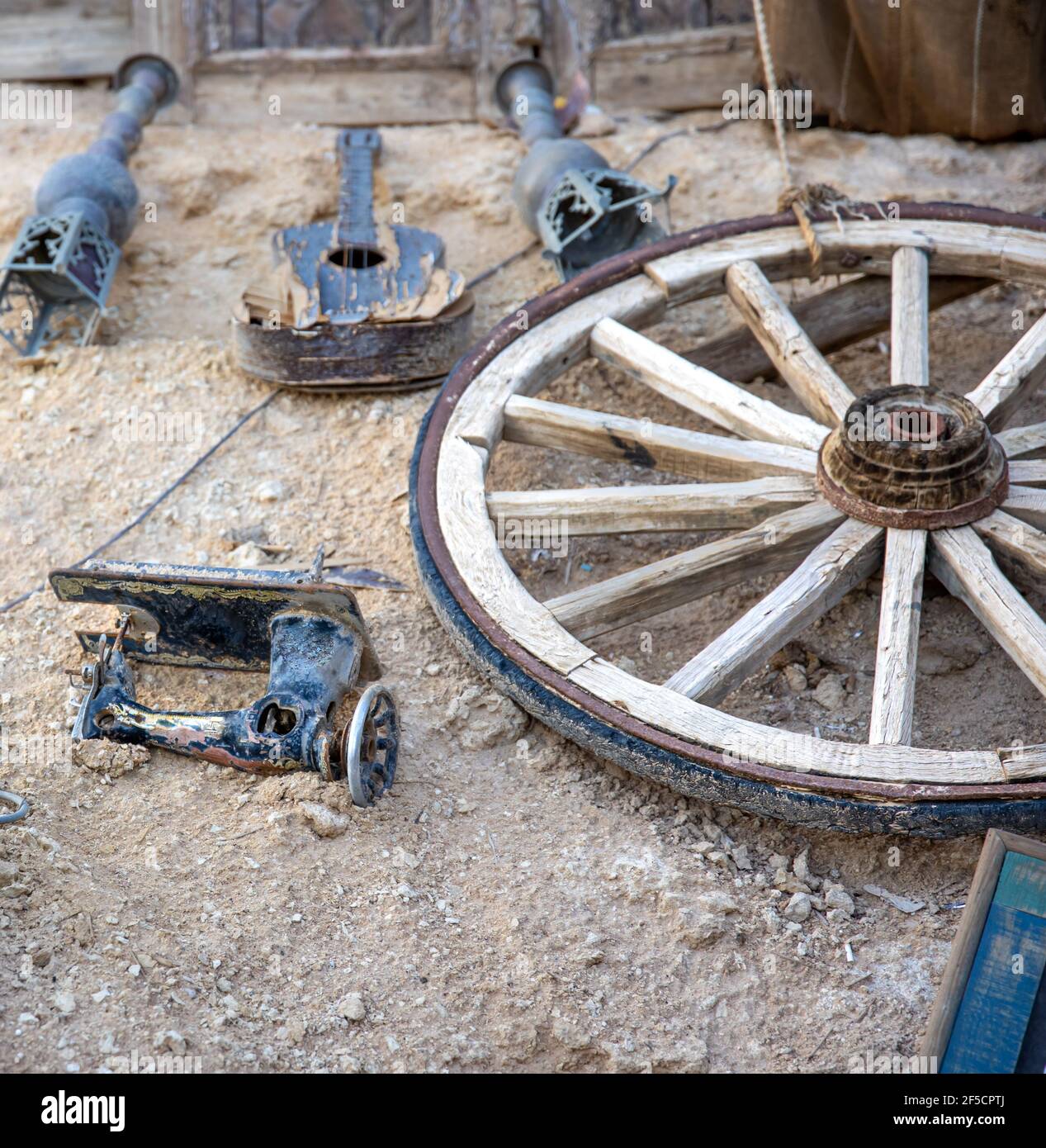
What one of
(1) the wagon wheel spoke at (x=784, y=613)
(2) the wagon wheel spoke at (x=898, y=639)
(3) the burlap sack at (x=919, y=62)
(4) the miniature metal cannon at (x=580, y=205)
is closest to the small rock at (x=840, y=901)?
(2) the wagon wheel spoke at (x=898, y=639)

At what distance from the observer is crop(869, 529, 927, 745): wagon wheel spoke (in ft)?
8.55

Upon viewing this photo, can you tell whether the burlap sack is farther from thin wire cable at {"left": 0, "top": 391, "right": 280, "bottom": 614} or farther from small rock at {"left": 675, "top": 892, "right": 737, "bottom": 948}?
small rock at {"left": 675, "top": 892, "right": 737, "bottom": 948}

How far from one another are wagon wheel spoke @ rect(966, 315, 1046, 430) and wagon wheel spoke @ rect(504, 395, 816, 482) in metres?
0.47

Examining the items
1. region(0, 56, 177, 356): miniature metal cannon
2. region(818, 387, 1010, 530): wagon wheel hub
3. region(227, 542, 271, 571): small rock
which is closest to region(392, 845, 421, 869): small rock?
region(227, 542, 271, 571): small rock

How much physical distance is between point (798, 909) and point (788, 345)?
1469 millimetres

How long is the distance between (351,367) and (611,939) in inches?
74.6

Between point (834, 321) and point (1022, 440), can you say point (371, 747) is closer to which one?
point (1022, 440)

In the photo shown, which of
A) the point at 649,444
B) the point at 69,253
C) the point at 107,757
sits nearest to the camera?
the point at 107,757

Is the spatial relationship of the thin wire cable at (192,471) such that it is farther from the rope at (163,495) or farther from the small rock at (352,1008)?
the small rock at (352,1008)

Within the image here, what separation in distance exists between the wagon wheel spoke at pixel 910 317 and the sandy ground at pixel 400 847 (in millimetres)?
584

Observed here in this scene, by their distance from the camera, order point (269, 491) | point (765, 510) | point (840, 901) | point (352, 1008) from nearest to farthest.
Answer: point (352, 1008) → point (840, 901) → point (765, 510) → point (269, 491)

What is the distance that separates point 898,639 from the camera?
2748mm

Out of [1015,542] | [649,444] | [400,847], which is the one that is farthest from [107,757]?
[1015,542]

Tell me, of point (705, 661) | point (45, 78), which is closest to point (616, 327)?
point (705, 661)
